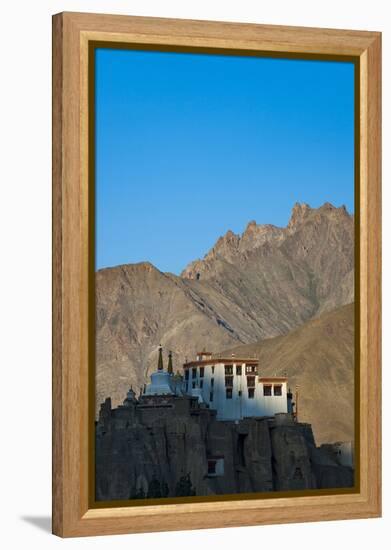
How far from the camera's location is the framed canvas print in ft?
30.9

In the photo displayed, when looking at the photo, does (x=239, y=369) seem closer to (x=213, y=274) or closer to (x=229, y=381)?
(x=229, y=381)

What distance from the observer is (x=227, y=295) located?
1003 cm

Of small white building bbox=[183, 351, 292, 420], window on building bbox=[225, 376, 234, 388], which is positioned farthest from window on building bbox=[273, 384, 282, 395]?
window on building bbox=[225, 376, 234, 388]

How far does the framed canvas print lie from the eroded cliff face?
10 mm

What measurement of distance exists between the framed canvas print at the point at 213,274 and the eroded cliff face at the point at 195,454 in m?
0.01

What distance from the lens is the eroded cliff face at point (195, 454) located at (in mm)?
9531

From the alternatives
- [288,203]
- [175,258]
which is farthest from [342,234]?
[175,258]

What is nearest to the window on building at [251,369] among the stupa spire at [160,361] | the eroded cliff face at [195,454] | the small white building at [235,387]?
the small white building at [235,387]

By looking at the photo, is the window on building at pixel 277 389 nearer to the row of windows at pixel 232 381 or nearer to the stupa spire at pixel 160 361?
the row of windows at pixel 232 381

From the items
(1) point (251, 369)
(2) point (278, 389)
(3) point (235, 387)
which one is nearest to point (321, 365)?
(2) point (278, 389)

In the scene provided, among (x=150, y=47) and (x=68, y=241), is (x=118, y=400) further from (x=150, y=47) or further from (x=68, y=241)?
(x=150, y=47)

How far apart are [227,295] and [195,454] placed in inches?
36.6

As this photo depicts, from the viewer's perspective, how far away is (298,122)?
396 inches

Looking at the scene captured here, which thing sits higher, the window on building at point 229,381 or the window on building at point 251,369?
the window on building at point 251,369
